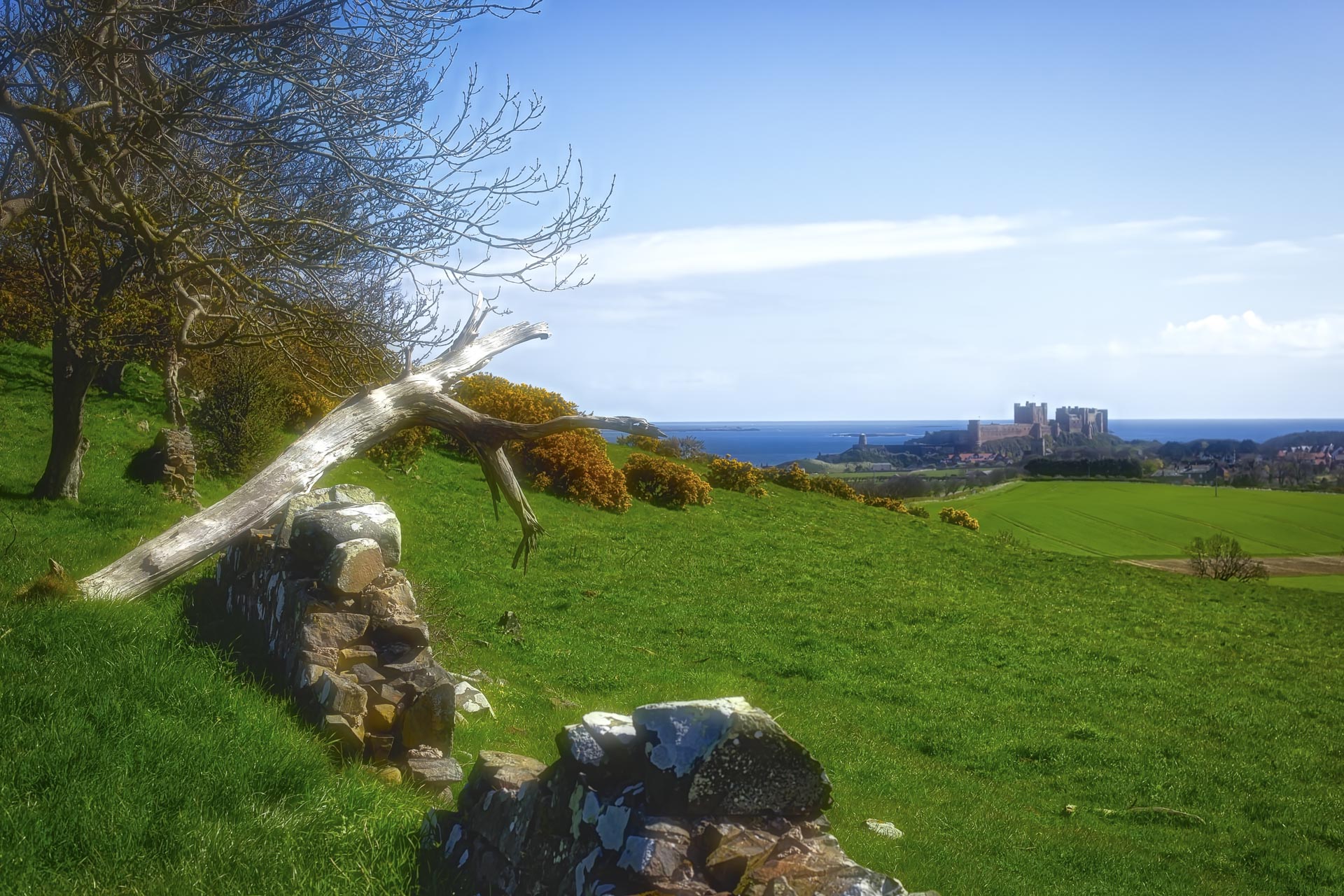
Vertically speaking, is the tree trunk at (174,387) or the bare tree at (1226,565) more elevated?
the tree trunk at (174,387)

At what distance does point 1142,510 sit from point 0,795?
64.5 meters

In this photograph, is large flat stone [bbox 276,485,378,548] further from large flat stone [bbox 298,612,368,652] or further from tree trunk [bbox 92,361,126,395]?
tree trunk [bbox 92,361,126,395]

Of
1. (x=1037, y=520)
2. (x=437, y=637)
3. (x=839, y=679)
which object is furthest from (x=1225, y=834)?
(x=1037, y=520)

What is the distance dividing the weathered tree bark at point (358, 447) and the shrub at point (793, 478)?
28.6 meters

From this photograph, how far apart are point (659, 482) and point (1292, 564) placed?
119 feet

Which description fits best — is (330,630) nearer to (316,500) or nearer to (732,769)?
(316,500)

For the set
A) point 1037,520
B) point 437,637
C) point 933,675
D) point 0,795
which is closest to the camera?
point 0,795

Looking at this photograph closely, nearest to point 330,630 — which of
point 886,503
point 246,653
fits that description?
point 246,653

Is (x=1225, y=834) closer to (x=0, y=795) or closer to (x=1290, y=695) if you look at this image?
(x=1290, y=695)

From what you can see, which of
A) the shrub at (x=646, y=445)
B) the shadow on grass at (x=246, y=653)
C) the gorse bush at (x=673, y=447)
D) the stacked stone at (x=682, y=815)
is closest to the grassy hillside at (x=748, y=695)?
the shadow on grass at (x=246, y=653)

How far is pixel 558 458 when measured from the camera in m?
27.9

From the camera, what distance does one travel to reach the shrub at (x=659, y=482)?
30531 mm

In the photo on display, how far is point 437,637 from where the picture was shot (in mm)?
11781

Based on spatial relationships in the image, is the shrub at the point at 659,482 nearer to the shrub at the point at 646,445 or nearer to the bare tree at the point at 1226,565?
the shrub at the point at 646,445
